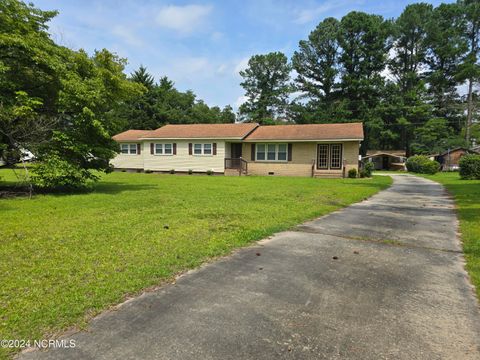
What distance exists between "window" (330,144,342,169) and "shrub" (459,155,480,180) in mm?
9116

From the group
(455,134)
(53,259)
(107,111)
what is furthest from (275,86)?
(53,259)

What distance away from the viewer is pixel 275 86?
2146 inches

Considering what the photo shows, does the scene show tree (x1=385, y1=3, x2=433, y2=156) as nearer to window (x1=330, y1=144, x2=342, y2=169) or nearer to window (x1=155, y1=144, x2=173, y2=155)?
window (x1=330, y1=144, x2=342, y2=169)

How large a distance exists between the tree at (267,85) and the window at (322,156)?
30133 millimetres

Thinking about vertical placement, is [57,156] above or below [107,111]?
below

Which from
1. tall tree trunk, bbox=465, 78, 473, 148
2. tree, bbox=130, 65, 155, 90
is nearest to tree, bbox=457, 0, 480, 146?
tall tree trunk, bbox=465, 78, 473, 148

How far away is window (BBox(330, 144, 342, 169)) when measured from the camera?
75.6 ft

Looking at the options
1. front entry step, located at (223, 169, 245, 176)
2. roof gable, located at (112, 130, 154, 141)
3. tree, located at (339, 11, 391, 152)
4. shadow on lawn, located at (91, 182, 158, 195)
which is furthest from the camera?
tree, located at (339, 11, 391, 152)

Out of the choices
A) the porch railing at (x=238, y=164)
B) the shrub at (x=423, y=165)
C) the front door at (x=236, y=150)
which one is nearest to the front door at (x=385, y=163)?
the shrub at (x=423, y=165)

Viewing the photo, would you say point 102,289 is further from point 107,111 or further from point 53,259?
point 107,111

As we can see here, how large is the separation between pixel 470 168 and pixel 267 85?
3794 centimetres

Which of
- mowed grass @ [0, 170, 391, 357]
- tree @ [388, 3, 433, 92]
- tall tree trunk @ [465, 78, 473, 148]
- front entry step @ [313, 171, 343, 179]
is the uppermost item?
tree @ [388, 3, 433, 92]

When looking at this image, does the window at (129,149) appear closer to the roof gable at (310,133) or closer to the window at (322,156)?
the roof gable at (310,133)

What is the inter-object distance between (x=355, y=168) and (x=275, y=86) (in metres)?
35.7
